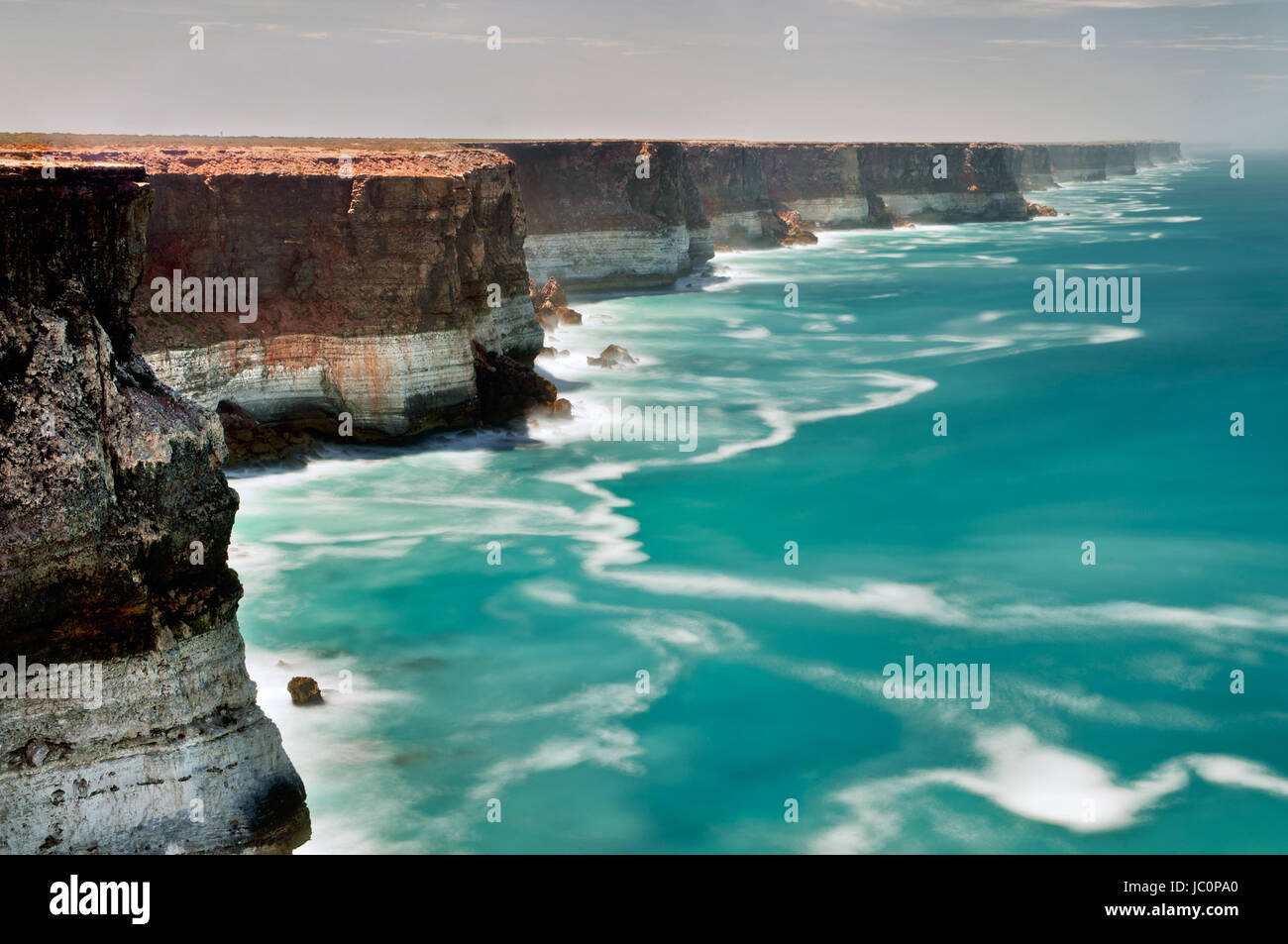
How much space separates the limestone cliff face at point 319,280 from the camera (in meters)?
32.5

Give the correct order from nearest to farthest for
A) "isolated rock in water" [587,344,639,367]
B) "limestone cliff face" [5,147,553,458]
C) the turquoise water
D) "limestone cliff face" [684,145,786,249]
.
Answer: the turquoise water, "limestone cliff face" [5,147,553,458], "isolated rock in water" [587,344,639,367], "limestone cliff face" [684,145,786,249]

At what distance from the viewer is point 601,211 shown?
245ft

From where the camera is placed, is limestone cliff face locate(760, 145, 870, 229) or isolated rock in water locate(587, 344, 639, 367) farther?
limestone cliff face locate(760, 145, 870, 229)

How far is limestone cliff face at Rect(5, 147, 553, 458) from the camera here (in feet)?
107

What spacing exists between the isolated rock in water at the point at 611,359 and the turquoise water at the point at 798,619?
0.83 meters

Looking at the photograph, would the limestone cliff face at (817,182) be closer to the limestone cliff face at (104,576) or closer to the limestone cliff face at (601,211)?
the limestone cliff face at (601,211)

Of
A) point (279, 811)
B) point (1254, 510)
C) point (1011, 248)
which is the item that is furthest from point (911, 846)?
point (1011, 248)

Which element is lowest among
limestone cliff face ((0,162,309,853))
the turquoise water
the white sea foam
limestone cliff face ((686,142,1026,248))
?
the white sea foam

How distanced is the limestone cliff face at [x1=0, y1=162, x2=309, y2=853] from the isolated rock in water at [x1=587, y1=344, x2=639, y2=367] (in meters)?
37.6

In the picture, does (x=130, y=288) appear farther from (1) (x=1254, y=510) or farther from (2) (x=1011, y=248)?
(2) (x=1011, y=248)

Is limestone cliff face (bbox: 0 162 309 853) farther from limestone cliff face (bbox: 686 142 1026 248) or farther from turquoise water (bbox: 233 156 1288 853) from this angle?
limestone cliff face (bbox: 686 142 1026 248)

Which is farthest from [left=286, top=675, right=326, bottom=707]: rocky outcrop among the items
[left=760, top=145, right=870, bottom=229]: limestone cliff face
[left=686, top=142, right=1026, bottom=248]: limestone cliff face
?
[left=760, top=145, right=870, bottom=229]: limestone cliff face

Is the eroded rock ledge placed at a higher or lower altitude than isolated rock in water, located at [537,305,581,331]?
higher

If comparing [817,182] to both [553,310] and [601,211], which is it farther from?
[553,310]
